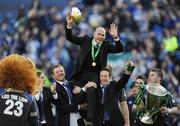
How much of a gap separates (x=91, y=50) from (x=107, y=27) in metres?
11.2

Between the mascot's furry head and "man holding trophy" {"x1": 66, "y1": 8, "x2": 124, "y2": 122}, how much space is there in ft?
14.2

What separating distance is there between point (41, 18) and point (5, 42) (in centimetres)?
181

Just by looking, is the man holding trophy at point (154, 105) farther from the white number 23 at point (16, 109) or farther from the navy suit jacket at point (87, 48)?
the white number 23 at point (16, 109)

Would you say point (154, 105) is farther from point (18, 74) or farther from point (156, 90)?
point (18, 74)

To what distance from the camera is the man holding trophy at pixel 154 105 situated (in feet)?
39.3

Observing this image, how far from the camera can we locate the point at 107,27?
24.6 m

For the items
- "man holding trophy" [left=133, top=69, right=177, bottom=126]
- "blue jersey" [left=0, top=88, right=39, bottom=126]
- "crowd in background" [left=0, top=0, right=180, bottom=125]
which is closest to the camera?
"blue jersey" [left=0, top=88, right=39, bottom=126]

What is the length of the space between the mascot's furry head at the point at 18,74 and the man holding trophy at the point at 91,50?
4.32m

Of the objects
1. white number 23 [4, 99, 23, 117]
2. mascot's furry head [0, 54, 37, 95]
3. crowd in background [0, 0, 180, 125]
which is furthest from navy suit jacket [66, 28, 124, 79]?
crowd in background [0, 0, 180, 125]

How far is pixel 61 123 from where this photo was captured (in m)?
13.3

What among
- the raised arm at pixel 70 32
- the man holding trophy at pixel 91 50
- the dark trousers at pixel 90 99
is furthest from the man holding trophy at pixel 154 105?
the raised arm at pixel 70 32

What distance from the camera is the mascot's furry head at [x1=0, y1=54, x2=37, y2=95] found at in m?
8.91

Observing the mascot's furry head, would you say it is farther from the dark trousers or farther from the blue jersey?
the dark trousers

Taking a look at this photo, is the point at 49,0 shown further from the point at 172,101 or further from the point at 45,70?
the point at 172,101
